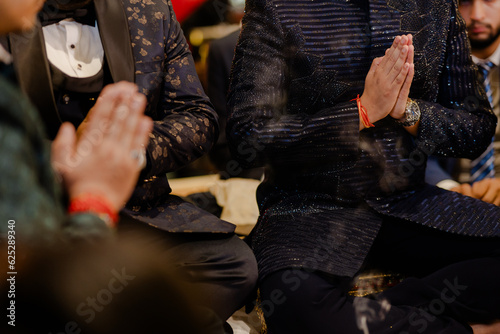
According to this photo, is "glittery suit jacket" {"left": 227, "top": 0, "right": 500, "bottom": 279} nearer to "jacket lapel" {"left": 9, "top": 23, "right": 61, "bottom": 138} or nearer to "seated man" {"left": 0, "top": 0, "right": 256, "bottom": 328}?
"seated man" {"left": 0, "top": 0, "right": 256, "bottom": 328}

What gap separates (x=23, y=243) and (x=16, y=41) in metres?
0.78

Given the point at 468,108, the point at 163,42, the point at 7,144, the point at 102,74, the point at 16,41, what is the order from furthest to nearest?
1. the point at 468,108
2. the point at 163,42
3. the point at 102,74
4. the point at 16,41
5. the point at 7,144

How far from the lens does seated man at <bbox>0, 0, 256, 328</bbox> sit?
4.68 feet

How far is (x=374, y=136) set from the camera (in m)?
1.64

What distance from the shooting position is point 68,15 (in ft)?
4.91

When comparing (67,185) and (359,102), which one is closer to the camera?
(67,185)

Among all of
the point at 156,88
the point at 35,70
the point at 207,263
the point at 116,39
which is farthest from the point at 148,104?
the point at 207,263

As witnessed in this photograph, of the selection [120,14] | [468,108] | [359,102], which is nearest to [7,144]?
[120,14]

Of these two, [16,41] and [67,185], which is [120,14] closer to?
[16,41]

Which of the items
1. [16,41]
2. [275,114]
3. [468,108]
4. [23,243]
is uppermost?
[16,41]

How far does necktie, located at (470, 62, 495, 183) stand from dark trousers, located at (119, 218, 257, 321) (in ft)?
4.43

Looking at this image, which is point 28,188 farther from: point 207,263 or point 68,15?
point 68,15

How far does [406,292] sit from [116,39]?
1188 millimetres

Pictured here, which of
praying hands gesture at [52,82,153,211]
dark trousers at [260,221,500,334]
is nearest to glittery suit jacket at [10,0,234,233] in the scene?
dark trousers at [260,221,500,334]
